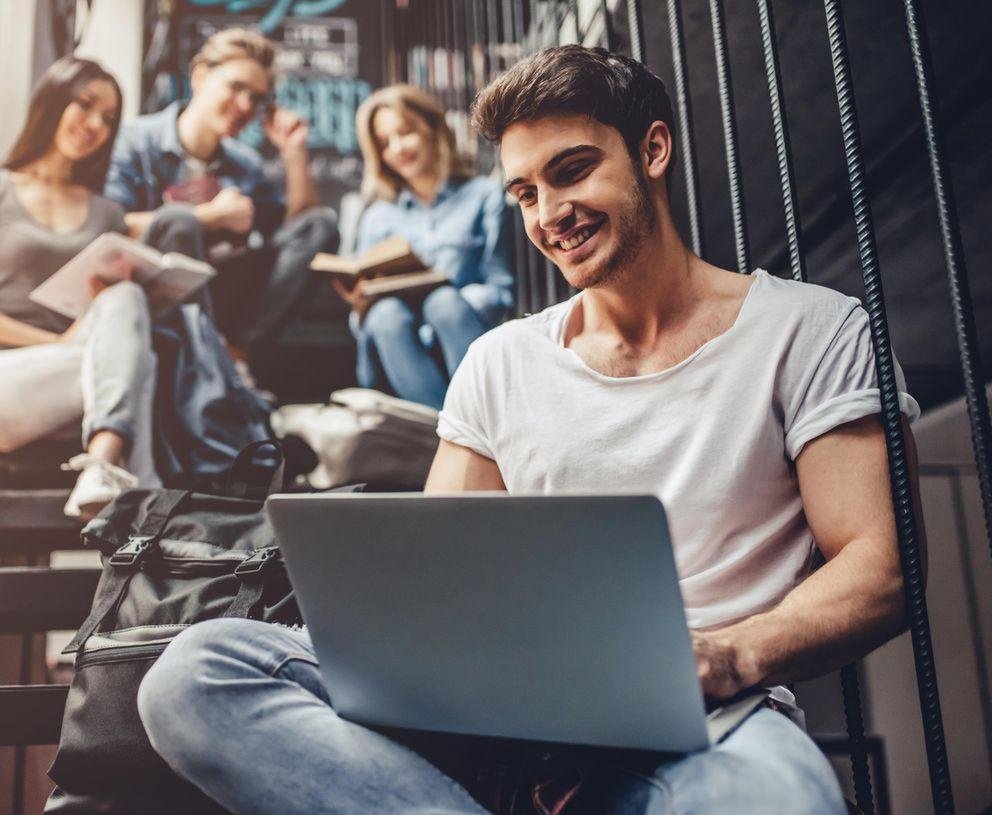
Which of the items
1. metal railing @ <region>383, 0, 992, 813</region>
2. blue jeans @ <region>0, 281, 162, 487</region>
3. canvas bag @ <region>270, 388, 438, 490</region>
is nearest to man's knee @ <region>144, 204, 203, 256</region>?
blue jeans @ <region>0, 281, 162, 487</region>

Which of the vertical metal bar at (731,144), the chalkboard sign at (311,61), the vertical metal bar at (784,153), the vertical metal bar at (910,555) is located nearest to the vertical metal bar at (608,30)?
the vertical metal bar at (731,144)

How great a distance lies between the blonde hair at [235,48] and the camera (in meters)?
2.67

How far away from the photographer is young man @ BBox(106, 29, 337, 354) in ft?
8.27

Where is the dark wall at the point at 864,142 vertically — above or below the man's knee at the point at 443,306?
above

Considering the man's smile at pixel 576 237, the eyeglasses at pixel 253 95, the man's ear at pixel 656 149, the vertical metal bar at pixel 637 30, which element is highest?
the eyeglasses at pixel 253 95

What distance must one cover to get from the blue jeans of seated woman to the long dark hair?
88 centimetres

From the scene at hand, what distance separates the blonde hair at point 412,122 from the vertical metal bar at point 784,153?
168 centimetres

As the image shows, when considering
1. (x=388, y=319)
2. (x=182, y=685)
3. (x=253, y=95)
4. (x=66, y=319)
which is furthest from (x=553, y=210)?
(x=253, y=95)

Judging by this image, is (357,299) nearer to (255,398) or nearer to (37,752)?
(255,398)

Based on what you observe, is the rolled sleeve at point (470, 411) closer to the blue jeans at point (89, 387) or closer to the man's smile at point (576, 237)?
the man's smile at point (576, 237)

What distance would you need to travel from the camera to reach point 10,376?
88.7 inches

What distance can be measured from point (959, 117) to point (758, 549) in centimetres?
185

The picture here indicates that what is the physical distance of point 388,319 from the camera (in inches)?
100

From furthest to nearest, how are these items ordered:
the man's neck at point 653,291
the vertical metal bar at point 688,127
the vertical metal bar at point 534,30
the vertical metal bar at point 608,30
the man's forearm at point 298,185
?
1. the man's forearm at point 298,185
2. the vertical metal bar at point 534,30
3. the vertical metal bar at point 608,30
4. the vertical metal bar at point 688,127
5. the man's neck at point 653,291
